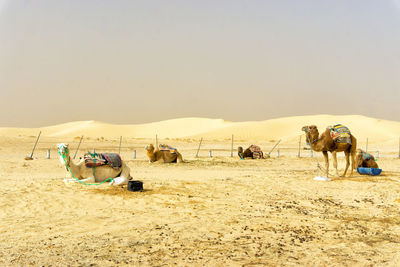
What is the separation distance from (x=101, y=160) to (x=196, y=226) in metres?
5.34

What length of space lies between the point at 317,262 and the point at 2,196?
828 cm

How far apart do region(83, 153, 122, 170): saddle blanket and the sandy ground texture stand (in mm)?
727

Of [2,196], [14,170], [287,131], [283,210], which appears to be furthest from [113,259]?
[287,131]

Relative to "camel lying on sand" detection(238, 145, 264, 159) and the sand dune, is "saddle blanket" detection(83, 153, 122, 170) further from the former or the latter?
the sand dune

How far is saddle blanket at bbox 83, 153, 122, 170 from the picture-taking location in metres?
11.7

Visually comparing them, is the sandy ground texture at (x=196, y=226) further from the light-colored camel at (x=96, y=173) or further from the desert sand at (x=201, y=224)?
the light-colored camel at (x=96, y=173)

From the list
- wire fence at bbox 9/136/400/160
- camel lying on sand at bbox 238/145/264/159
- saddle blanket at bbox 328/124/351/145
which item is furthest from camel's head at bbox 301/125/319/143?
camel lying on sand at bbox 238/145/264/159

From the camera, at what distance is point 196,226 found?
7.62m

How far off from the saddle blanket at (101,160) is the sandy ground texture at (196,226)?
727 mm

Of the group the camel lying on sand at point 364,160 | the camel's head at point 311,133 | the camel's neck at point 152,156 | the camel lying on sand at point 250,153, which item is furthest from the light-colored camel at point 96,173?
the camel lying on sand at point 250,153

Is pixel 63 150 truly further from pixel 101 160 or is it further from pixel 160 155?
pixel 160 155

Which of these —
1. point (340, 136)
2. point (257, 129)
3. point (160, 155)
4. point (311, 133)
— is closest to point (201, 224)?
point (311, 133)

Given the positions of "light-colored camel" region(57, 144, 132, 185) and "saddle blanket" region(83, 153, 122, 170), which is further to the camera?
"saddle blanket" region(83, 153, 122, 170)

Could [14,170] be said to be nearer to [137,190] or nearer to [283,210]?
[137,190]
